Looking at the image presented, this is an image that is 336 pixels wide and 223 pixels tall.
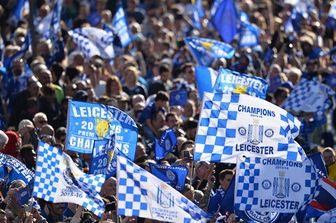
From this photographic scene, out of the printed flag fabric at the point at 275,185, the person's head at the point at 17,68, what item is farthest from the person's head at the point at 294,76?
the printed flag fabric at the point at 275,185

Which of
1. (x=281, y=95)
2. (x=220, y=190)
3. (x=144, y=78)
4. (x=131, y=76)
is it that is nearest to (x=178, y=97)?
(x=131, y=76)

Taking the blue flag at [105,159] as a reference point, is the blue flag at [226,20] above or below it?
above

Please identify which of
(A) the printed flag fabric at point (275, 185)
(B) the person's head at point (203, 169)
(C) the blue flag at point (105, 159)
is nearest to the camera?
(A) the printed flag fabric at point (275, 185)

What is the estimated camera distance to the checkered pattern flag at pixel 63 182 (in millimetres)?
17062

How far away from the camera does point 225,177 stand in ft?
63.3

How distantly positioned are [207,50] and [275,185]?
9.46m

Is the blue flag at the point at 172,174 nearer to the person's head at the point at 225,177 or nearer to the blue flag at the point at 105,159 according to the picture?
the blue flag at the point at 105,159

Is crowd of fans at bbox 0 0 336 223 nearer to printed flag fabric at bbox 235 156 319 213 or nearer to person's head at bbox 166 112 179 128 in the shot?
person's head at bbox 166 112 179 128

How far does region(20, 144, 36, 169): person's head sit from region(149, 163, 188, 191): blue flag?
176 cm

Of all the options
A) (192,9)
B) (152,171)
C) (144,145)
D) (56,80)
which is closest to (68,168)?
(152,171)

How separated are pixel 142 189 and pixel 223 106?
103 inches

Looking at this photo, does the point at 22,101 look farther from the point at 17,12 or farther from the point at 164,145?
the point at 17,12

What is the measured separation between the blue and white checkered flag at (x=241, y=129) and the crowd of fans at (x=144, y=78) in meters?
0.47

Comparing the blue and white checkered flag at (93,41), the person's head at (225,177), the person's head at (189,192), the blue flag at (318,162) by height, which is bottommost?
the person's head at (189,192)
